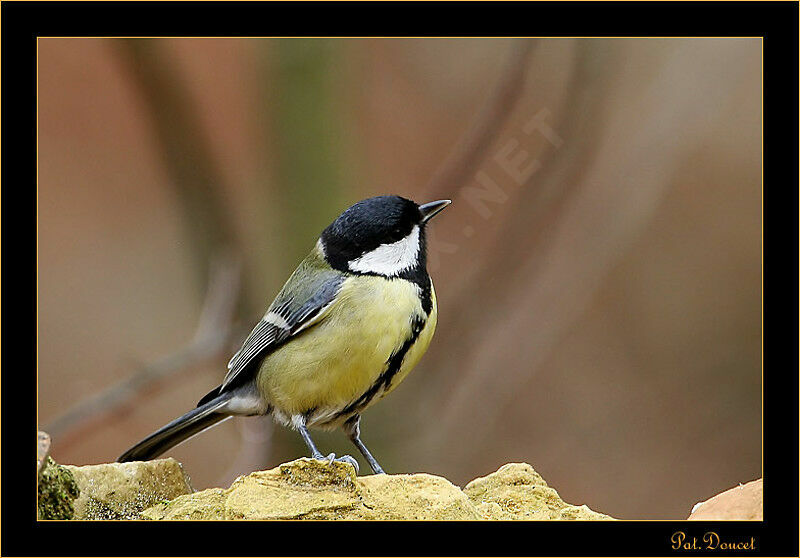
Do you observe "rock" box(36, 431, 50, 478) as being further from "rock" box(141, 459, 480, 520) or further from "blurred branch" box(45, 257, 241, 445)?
"blurred branch" box(45, 257, 241, 445)

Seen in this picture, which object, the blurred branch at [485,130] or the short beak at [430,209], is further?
the blurred branch at [485,130]

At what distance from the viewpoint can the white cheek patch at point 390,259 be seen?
3723mm

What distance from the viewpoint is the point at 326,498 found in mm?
2777

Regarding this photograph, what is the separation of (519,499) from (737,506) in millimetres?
736

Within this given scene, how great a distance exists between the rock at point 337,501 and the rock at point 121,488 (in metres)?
0.09

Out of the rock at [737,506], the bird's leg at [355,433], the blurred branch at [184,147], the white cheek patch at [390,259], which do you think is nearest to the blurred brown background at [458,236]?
the blurred branch at [184,147]

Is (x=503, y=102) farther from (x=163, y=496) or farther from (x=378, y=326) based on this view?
(x=163, y=496)

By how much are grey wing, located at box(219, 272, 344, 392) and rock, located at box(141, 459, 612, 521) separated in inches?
33.8

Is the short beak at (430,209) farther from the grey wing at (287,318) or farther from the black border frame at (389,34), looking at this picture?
the black border frame at (389,34)

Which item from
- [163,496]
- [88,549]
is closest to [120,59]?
[163,496]

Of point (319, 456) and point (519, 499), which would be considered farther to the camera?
point (319, 456)

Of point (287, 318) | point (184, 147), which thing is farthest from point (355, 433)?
point (184, 147)

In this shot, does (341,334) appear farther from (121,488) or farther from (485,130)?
(485,130)

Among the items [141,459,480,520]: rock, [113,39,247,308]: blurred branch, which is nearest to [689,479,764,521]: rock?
[141,459,480,520]: rock
